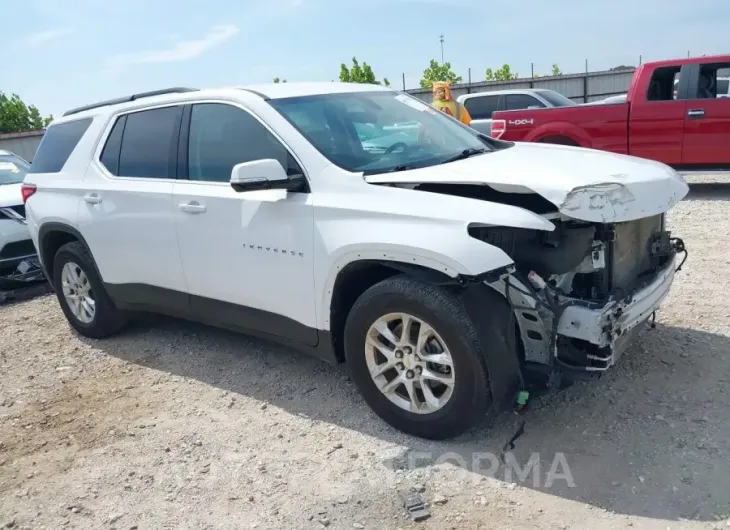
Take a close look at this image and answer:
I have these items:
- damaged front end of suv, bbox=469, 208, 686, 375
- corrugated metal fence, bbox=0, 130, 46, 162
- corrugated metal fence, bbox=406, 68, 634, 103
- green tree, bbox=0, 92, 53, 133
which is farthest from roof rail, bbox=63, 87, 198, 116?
green tree, bbox=0, 92, 53, 133

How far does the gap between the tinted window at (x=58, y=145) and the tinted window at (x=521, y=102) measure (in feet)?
33.6

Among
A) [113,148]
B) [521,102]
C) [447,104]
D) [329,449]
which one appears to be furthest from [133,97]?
[521,102]

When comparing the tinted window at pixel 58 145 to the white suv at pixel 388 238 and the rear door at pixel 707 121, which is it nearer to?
the white suv at pixel 388 238

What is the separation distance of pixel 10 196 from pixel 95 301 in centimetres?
289

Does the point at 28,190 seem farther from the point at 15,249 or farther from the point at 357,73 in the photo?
the point at 357,73

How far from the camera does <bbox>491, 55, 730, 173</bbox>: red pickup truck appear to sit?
9422 millimetres

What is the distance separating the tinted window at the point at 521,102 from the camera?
1421cm

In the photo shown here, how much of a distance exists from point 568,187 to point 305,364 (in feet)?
7.60

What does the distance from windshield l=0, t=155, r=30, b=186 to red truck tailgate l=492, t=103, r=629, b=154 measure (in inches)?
263

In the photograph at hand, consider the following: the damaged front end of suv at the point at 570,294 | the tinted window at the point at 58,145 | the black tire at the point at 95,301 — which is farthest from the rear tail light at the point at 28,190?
the damaged front end of suv at the point at 570,294

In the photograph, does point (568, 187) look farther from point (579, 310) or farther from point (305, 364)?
point (305, 364)

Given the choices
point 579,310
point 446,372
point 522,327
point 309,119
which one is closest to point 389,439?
point 446,372

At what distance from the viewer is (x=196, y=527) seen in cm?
316

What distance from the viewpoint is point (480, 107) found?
15.2 metres
